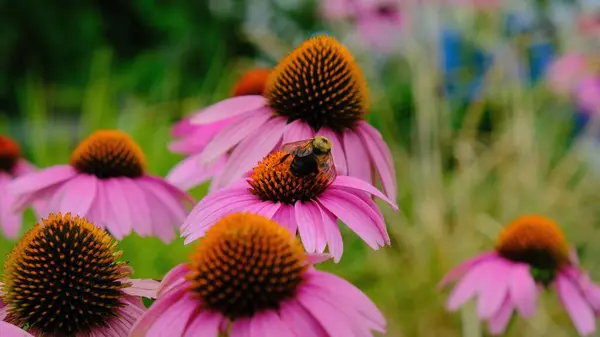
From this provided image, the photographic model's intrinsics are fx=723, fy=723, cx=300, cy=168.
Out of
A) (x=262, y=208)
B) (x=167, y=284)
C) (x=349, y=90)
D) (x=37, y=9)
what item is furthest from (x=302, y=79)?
(x=37, y=9)

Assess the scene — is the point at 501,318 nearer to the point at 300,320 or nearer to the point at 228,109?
the point at 228,109

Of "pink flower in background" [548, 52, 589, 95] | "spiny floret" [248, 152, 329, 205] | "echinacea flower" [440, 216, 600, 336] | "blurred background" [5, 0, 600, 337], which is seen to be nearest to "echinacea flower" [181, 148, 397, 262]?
"spiny floret" [248, 152, 329, 205]

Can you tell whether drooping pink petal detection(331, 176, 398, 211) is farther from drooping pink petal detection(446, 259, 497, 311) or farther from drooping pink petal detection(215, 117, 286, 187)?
drooping pink petal detection(446, 259, 497, 311)

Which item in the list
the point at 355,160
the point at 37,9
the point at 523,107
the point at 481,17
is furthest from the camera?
the point at 37,9

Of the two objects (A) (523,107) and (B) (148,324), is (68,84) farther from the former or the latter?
(B) (148,324)

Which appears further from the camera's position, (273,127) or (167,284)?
(273,127)

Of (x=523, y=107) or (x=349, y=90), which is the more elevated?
(x=349, y=90)

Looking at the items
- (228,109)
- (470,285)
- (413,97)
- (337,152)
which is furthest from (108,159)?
(413,97)

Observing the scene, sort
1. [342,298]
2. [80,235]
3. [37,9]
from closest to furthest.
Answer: [342,298], [80,235], [37,9]
